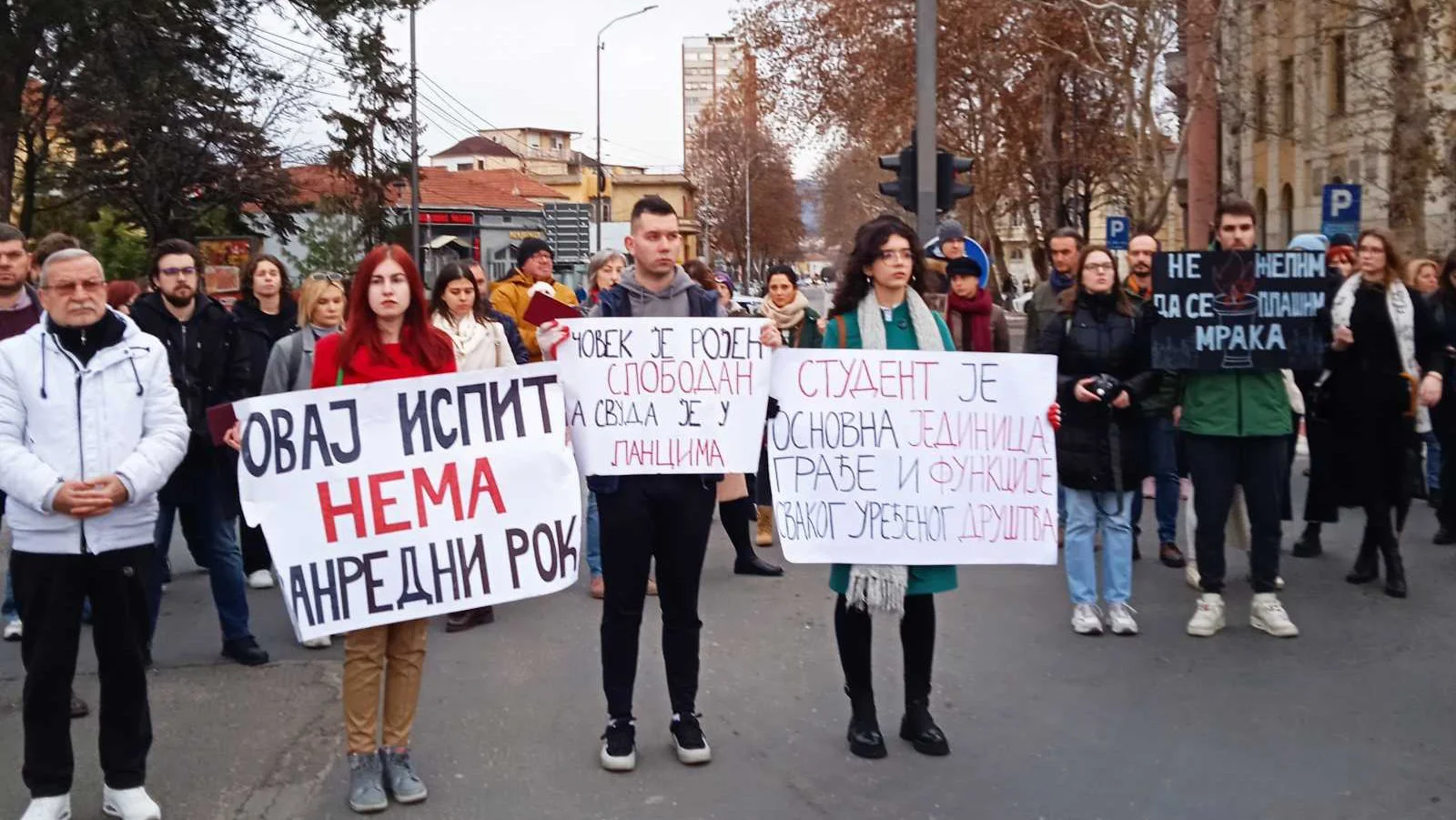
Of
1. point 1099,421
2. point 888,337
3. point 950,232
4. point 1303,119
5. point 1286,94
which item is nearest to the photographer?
point 888,337

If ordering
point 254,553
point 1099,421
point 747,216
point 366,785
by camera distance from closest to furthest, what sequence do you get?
point 366,785, point 1099,421, point 254,553, point 747,216

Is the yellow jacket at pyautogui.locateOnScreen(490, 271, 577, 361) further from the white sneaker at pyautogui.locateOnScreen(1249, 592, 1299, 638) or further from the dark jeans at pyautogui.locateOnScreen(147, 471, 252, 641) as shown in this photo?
the white sneaker at pyautogui.locateOnScreen(1249, 592, 1299, 638)

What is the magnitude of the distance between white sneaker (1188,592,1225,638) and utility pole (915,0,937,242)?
249 inches

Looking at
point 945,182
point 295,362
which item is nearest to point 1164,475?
point 295,362

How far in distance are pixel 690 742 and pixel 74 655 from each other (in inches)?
82.8

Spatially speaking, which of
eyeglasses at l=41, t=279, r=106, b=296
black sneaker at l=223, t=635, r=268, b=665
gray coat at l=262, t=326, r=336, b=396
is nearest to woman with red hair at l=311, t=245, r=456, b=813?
eyeglasses at l=41, t=279, r=106, b=296

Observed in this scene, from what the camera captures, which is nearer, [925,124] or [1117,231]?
[925,124]

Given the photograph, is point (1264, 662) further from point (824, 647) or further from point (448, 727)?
point (448, 727)

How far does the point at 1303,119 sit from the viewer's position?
3694 centimetres

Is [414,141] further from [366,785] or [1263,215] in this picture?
[366,785]

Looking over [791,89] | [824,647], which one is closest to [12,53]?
[791,89]

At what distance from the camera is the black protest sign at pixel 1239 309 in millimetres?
7121

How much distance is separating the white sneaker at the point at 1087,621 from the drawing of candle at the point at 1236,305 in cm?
137

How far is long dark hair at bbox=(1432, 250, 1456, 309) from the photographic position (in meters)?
9.61
